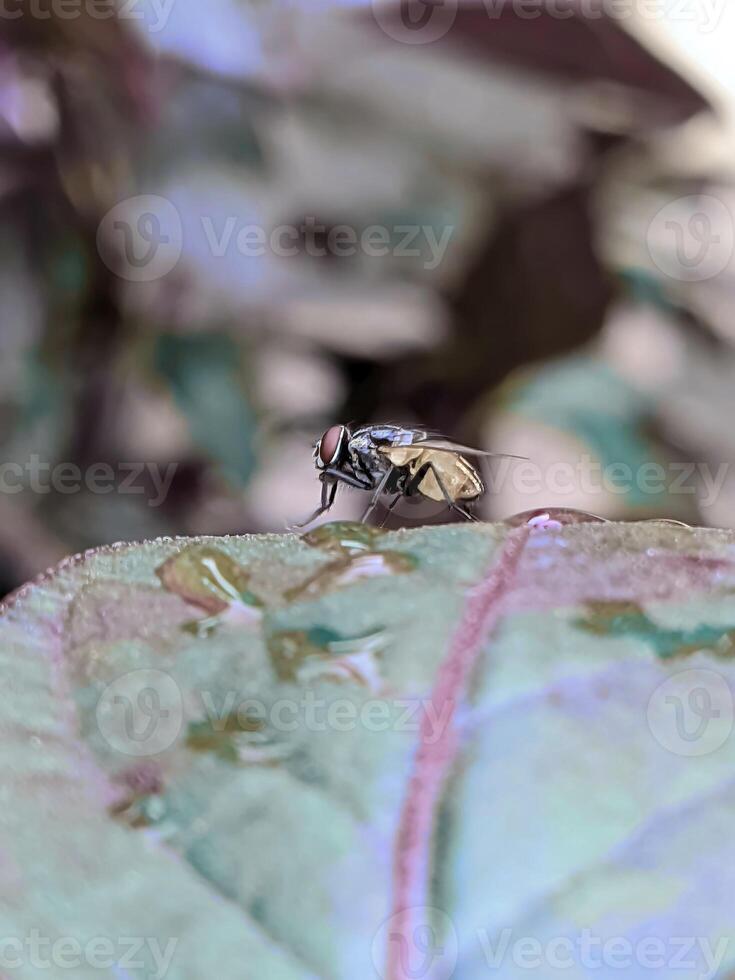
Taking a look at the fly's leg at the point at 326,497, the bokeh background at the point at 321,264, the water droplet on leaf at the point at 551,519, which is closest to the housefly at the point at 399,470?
the fly's leg at the point at 326,497

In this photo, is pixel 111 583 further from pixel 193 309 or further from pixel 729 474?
pixel 729 474

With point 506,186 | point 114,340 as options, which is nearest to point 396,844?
point 114,340

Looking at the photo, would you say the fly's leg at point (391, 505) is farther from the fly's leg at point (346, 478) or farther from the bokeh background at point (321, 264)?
the bokeh background at point (321, 264)

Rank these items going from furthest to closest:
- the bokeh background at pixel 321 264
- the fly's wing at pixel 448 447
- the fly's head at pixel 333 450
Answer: the bokeh background at pixel 321 264 → the fly's head at pixel 333 450 → the fly's wing at pixel 448 447

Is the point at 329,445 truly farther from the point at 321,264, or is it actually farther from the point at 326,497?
the point at 321,264

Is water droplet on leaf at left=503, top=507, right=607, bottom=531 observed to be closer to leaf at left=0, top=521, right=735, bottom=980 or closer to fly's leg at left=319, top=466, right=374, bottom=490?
leaf at left=0, top=521, right=735, bottom=980

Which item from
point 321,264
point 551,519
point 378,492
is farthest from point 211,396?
point 551,519
